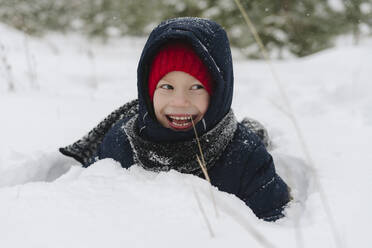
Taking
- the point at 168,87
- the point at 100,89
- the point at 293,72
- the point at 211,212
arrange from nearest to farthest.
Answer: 1. the point at 211,212
2. the point at 168,87
3. the point at 100,89
4. the point at 293,72

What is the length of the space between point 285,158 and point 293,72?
2.68 metres

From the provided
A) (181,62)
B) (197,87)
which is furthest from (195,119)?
(181,62)

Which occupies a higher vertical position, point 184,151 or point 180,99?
point 180,99

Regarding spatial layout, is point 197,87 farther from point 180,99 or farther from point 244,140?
point 244,140

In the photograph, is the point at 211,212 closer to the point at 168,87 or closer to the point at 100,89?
the point at 168,87

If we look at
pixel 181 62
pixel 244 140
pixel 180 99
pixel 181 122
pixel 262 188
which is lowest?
pixel 262 188

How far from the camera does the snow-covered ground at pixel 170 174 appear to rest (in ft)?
3.55

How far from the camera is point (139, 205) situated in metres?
1.25

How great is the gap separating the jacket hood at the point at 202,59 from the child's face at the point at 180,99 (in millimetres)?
46

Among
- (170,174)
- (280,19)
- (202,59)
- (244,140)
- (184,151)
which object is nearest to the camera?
(170,174)

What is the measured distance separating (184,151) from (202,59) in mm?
521

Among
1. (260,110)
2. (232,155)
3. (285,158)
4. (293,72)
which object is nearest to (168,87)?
(232,155)

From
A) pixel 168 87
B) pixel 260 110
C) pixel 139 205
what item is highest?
pixel 168 87

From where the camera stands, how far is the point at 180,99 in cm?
181
